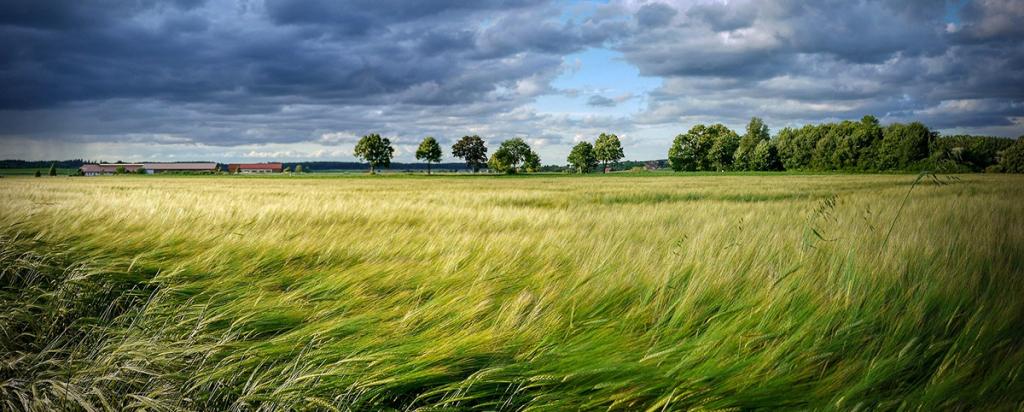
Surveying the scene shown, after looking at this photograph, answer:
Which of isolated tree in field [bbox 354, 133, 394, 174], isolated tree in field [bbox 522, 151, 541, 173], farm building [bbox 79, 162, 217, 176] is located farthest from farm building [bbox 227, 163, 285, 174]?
isolated tree in field [bbox 522, 151, 541, 173]

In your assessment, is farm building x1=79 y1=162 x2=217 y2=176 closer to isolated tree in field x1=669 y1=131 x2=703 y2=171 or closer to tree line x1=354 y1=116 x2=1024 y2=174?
tree line x1=354 y1=116 x2=1024 y2=174

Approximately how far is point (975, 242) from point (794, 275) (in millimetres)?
1875

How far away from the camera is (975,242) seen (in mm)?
3279

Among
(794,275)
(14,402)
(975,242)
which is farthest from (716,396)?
(975,242)

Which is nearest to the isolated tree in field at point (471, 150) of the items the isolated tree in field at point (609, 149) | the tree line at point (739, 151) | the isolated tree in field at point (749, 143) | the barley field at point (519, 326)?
the tree line at point (739, 151)

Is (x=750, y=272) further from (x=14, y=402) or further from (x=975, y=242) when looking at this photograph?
(x=14, y=402)

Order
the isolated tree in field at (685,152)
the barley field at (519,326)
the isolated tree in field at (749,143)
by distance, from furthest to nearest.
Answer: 1. the isolated tree in field at (685,152)
2. the isolated tree in field at (749,143)
3. the barley field at (519,326)

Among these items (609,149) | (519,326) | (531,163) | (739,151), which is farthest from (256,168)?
(519,326)

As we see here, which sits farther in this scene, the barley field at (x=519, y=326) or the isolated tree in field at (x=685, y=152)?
the isolated tree in field at (x=685, y=152)

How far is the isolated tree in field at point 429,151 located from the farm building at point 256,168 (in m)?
54.8

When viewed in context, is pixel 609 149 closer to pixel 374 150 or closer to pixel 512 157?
pixel 512 157

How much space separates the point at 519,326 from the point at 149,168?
157719 millimetres

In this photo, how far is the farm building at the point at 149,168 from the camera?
10975 cm

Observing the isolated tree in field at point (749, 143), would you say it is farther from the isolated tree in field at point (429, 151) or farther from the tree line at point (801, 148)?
the isolated tree in field at point (429, 151)
